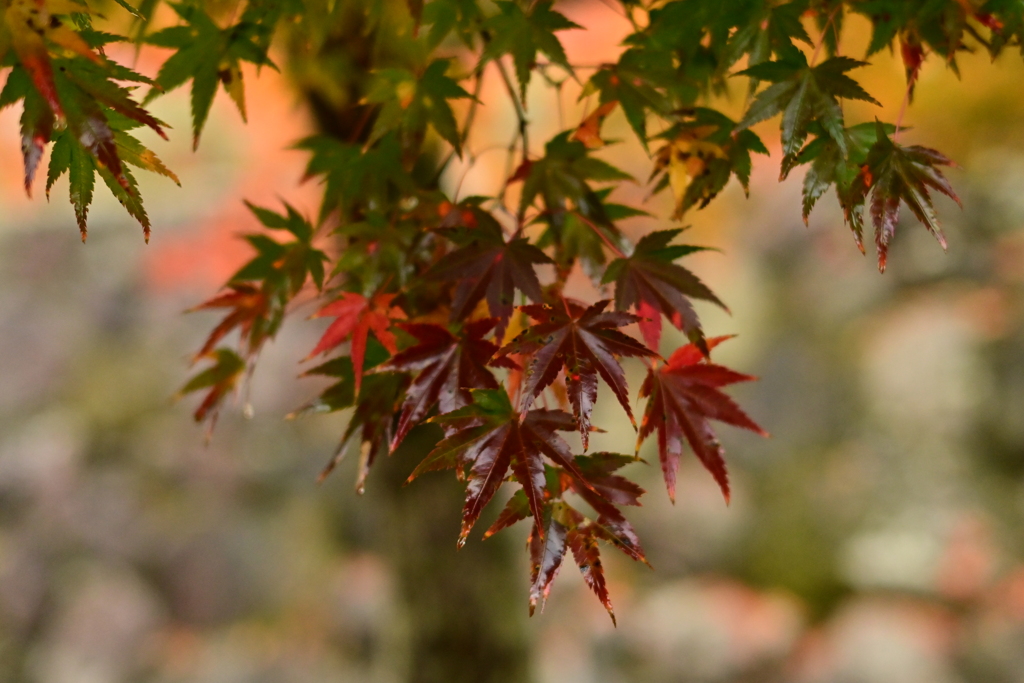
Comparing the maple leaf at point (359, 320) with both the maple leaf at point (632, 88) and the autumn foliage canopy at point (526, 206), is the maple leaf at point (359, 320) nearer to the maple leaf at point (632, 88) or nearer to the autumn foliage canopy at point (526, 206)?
the autumn foliage canopy at point (526, 206)

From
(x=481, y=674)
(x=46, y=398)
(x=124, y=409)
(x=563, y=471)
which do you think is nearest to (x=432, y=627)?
(x=481, y=674)

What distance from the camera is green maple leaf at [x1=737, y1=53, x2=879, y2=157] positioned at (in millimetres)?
972

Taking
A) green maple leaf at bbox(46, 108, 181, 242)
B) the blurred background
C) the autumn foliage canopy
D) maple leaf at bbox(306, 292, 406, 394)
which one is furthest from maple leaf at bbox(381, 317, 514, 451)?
the blurred background

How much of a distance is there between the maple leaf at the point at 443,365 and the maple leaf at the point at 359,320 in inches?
4.9

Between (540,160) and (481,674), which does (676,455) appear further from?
(481,674)

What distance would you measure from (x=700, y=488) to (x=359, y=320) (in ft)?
15.0

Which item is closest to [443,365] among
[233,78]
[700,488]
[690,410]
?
[690,410]

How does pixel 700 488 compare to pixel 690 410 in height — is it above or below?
below

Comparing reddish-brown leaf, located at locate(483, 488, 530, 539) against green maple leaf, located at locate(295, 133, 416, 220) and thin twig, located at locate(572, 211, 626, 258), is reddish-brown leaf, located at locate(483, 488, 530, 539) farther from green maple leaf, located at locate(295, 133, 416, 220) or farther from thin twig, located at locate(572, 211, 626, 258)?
green maple leaf, located at locate(295, 133, 416, 220)

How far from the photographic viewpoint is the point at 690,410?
1067 millimetres

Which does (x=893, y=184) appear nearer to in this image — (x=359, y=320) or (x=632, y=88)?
(x=632, y=88)

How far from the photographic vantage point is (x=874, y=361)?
16.5ft

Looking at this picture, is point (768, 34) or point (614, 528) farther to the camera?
point (768, 34)

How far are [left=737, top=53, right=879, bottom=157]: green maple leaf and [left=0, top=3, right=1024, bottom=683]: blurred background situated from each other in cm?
327
